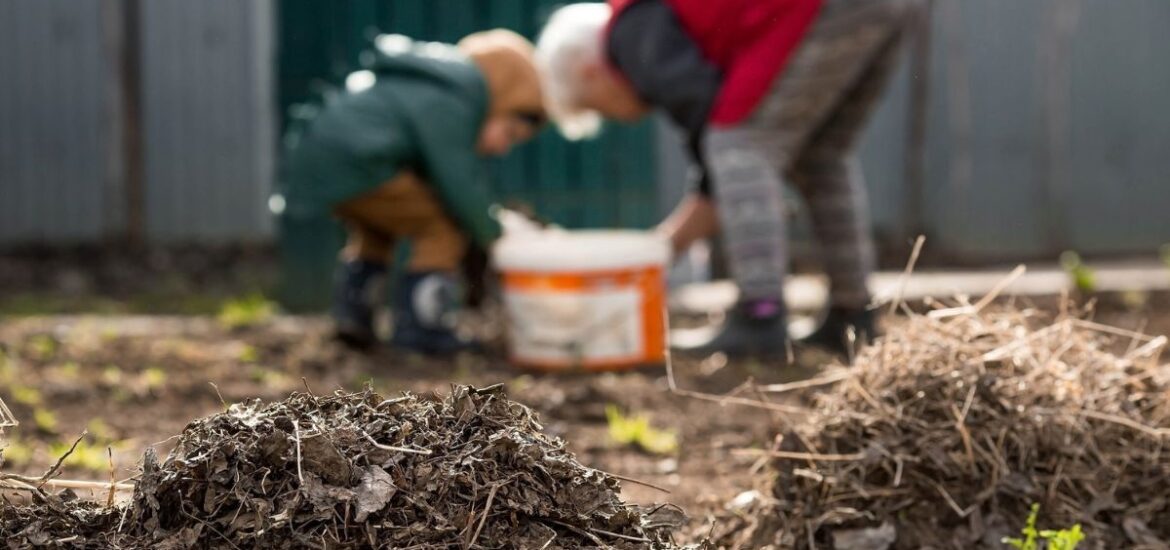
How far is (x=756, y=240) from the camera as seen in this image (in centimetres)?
440

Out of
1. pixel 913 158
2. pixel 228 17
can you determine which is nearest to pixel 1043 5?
pixel 913 158

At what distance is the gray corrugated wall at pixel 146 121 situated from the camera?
779 centimetres

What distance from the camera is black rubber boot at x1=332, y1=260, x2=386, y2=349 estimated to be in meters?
4.80

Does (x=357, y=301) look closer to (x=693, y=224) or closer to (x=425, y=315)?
(x=425, y=315)

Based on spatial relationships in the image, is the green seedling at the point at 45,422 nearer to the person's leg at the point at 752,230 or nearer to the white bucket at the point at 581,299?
the white bucket at the point at 581,299

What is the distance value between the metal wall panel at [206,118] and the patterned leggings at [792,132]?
4075 mm

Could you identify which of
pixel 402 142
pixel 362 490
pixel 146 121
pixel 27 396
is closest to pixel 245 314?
pixel 402 142

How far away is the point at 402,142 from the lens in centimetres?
460

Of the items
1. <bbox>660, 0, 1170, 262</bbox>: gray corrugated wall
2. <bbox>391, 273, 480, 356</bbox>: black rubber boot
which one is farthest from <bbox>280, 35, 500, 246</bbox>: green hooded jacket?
<bbox>660, 0, 1170, 262</bbox>: gray corrugated wall

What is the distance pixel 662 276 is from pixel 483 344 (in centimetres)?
73

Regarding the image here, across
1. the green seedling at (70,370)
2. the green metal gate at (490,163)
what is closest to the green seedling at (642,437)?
the green seedling at (70,370)

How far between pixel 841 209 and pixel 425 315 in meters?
1.47

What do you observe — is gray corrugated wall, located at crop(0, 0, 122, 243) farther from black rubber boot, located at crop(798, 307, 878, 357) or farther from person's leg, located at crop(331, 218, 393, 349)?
black rubber boot, located at crop(798, 307, 878, 357)

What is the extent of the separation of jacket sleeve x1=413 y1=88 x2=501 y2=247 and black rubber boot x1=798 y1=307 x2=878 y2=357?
118 cm
